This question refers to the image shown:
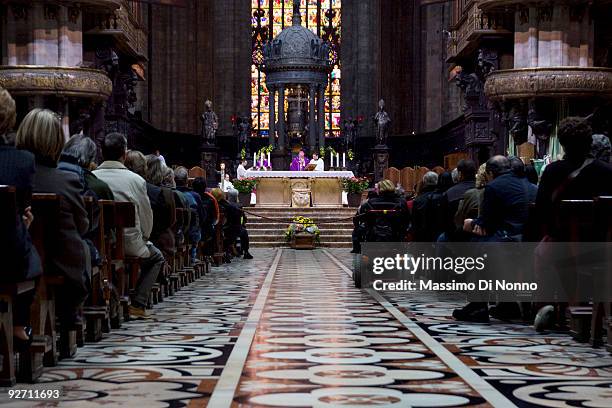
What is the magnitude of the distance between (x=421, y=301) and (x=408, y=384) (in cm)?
582

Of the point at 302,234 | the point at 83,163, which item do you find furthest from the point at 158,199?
the point at 302,234

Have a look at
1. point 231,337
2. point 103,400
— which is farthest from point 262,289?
point 103,400

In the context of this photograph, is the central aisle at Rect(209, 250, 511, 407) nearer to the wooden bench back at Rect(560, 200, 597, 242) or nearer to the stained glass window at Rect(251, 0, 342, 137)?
the wooden bench back at Rect(560, 200, 597, 242)

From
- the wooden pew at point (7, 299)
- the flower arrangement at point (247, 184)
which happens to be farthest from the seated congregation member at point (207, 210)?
the flower arrangement at point (247, 184)

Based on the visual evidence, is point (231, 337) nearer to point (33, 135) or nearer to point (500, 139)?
point (33, 135)

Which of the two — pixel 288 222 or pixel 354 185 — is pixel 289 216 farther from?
pixel 354 185

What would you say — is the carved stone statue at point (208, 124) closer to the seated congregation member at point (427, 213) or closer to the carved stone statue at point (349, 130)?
the carved stone statue at point (349, 130)

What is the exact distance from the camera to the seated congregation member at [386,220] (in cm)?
1345

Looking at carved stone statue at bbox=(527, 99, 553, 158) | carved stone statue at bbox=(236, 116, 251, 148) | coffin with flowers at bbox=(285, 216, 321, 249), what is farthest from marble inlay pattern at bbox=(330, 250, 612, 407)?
carved stone statue at bbox=(236, 116, 251, 148)

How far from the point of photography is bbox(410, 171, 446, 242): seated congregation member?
12500 millimetres

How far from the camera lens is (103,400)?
5.27m

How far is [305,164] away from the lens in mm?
34156

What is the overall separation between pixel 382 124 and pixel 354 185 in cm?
1065

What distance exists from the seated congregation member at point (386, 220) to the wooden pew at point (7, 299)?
7.93 meters
